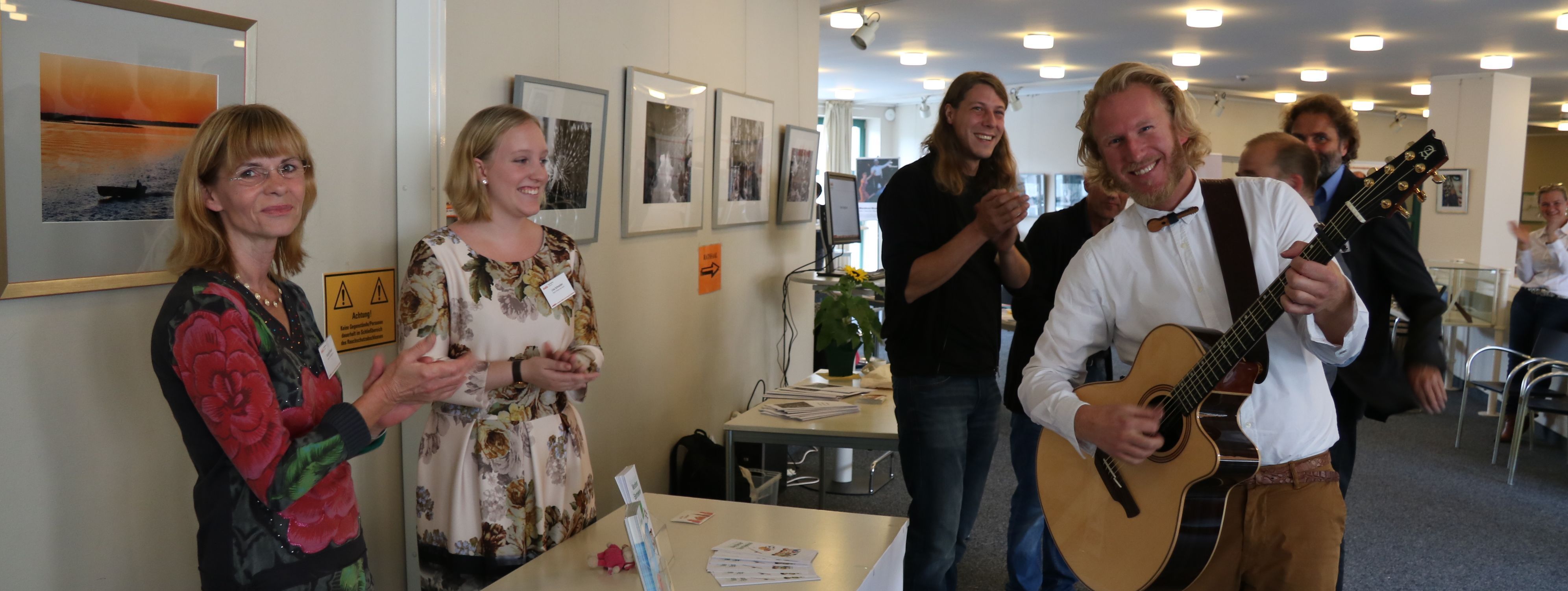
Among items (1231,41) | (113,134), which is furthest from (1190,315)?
(1231,41)

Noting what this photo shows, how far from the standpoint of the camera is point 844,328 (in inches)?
174

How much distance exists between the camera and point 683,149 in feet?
12.6

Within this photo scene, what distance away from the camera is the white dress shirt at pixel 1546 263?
22.6 feet

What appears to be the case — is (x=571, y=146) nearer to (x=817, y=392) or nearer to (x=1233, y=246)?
(x=817, y=392)

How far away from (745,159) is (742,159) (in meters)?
0.04

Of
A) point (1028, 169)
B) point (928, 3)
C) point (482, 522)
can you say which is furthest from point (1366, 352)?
point (1028, 169)

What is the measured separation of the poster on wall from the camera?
13.7 ft

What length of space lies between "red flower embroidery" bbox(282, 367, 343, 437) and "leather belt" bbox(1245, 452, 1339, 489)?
1571 millimetres

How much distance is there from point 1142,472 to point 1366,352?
3.24ft

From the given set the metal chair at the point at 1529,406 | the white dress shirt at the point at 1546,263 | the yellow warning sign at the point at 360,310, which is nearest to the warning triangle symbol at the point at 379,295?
the yellow warning sign at the point at 360,310

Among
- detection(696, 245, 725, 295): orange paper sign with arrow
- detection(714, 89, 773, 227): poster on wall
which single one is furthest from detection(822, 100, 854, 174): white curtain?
detection(696, 245, 725, 295): orange paper sign with arrow

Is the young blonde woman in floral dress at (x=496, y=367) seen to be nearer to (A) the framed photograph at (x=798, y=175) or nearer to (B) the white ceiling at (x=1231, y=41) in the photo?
(A) the framed photograph at (x=798, y=175)

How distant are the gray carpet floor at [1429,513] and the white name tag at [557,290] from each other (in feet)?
7.37

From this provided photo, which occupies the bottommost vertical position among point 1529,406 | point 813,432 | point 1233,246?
point 1529,406
